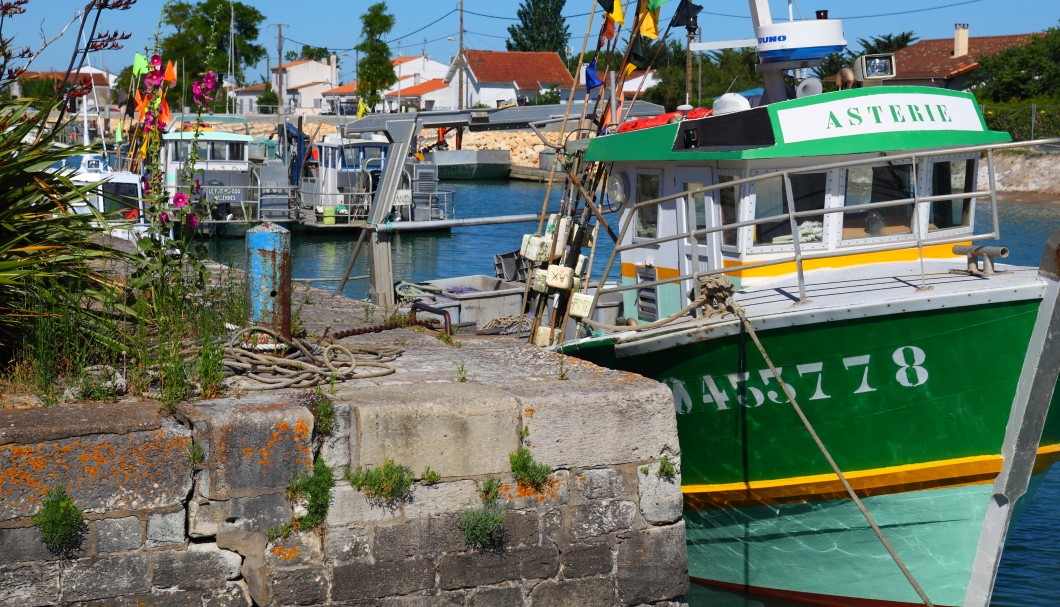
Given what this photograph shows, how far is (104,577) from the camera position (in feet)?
17.0

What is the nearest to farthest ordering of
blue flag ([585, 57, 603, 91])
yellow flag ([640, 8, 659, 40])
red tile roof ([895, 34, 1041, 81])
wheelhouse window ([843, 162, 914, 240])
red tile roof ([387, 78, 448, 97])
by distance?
wheelhouse window ([843, 162, 914, 240])
yellow flag ([640, 8, 659, 40])
blue flag ([585, 57, 603, 91])
red tile roof ([895, 34, 1041, 81])
red tile roof ([387, 78, 448, 97])

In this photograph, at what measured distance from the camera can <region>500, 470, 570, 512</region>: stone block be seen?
586cm

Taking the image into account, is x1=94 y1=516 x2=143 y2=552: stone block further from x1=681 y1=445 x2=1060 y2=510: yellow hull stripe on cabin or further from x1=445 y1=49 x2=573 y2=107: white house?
x1=445 y1=49 x2=573 y2=107: white house

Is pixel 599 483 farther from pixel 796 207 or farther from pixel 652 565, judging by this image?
pixel 796 207

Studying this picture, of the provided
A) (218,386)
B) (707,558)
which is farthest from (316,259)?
(218,386)

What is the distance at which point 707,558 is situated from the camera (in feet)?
29.4

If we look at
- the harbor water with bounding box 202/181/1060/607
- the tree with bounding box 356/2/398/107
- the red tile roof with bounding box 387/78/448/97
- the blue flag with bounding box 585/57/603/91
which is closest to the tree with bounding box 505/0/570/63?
the red tile roof with bounding box 387/78/448/97

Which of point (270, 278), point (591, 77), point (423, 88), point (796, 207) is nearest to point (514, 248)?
point (591, 77)

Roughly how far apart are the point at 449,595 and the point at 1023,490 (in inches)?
163

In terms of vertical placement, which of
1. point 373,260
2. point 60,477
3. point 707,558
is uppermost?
point 373,260

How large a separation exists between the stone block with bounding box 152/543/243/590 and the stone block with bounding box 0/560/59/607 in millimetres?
429

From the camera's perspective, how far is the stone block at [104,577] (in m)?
5.14

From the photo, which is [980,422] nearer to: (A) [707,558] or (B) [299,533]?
(A) [707,558]

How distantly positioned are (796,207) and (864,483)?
2066 mm
